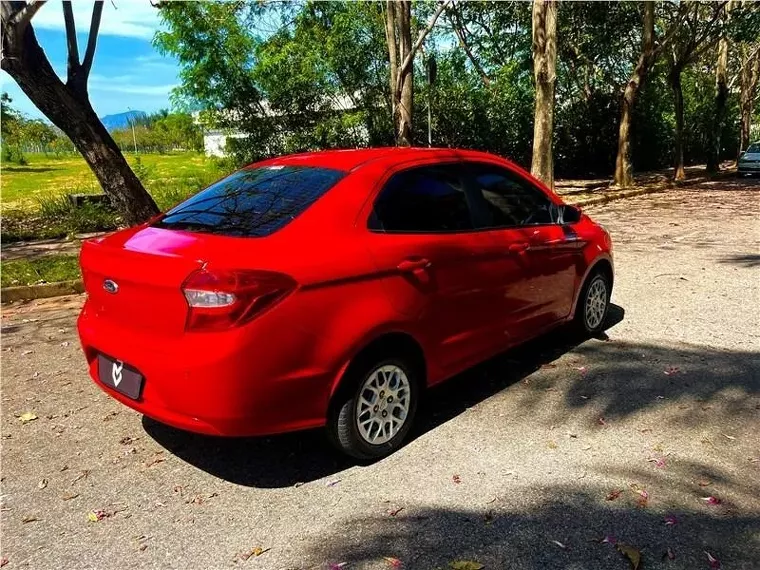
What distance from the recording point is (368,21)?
1733cm

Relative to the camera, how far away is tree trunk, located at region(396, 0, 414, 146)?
41.7 ft

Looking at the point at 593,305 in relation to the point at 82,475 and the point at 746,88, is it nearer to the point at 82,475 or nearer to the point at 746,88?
the point at 82,475

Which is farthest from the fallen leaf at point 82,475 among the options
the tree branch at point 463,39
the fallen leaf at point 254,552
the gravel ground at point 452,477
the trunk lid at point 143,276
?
the tree branch at point 463,39

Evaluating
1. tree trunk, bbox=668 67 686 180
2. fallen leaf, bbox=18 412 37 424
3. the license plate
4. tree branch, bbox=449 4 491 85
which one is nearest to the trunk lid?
the license plate

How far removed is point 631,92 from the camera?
18234 millimetres

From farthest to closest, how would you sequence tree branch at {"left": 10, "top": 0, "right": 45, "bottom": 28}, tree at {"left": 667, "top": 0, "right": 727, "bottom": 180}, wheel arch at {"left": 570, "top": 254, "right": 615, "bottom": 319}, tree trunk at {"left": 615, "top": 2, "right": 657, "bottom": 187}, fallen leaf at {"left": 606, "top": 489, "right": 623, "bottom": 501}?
1. tree at {"left": 667, "top": 0, "right": 727, "bottom": 180}
2. tree trunk at {"left": 615, "top": 2, "right": 657, "bottom": 187}
3. tree branch at {"left": 10, "top": 0, "right": 45, "bottom": 28}
4. wheel arch at {"left": 570, "top": 254, "right": 615, "bottom": 319}
5. fallen leaf at {"left": 606, "top": 489, "right": 623, "bottom": 501}

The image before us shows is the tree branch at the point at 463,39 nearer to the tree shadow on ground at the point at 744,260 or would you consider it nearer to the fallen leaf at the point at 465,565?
the tree shadow on ground at the point at 744,260

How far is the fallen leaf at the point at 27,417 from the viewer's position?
403 centimetres

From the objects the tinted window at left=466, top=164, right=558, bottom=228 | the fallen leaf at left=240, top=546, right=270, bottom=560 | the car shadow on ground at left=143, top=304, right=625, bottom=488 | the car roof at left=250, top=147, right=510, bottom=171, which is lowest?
the fallen leaf at left=240, top=546, right=270, bottom=560

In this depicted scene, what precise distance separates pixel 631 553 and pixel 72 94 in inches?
301

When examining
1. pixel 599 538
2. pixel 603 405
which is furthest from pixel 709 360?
pixel 599 538

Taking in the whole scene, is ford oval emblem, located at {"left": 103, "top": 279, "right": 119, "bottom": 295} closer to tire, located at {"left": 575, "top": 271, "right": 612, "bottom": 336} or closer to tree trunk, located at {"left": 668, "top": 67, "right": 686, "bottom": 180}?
tire, located at {"left": 575, "top": 271, "right": 612, "bottom": 336}

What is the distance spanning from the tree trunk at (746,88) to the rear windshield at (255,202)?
36.8 meters

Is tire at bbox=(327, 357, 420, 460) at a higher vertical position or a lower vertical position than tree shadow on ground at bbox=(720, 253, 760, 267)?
higher
